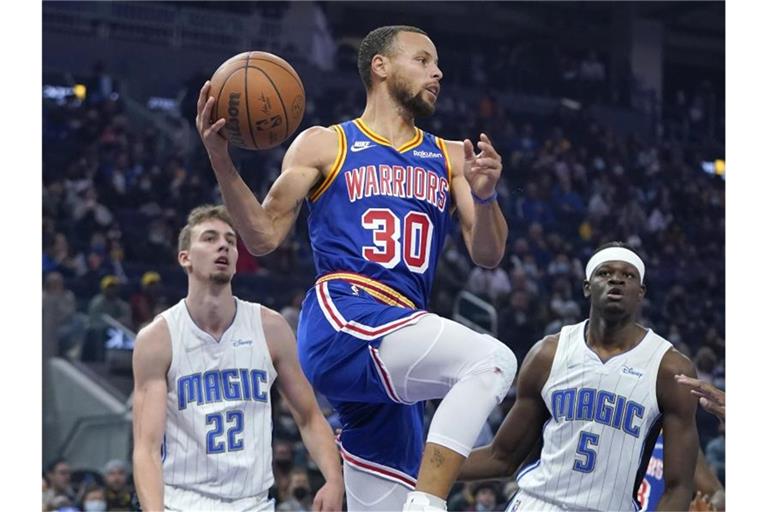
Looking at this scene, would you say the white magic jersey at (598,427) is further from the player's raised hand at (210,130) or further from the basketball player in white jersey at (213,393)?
the player's raised hand at (210,130)

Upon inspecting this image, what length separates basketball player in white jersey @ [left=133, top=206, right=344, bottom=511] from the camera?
529 centimetres

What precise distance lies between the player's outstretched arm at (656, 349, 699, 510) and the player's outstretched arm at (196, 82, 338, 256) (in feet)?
6.31

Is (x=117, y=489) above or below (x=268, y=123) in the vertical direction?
below

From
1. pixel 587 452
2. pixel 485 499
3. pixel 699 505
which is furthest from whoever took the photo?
pixel 485 499

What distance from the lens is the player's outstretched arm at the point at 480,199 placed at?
180 inches

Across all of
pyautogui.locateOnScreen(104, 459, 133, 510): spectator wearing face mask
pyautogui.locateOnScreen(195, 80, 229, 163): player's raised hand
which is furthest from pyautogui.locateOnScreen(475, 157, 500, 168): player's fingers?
pyautogui.locateOnScreen(104, 459, 133, 510): spectator wearing face mask

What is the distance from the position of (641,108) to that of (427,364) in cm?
1981

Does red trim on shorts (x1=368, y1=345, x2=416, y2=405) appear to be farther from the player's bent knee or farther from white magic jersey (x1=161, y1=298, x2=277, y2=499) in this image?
white magic jersey (x1=161, y1=298, x2=277, y2=499)

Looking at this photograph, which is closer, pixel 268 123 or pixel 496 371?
pixel 496 371

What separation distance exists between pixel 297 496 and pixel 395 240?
545 centimetres

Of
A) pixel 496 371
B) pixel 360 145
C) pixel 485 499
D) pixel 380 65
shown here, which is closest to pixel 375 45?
pixel 380 65

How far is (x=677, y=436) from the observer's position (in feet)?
17.9

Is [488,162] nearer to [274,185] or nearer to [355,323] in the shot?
[355,323]

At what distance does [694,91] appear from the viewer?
85.3ft
